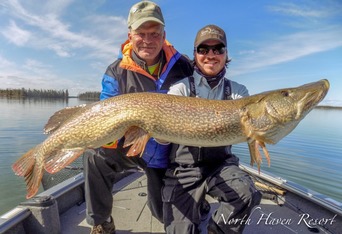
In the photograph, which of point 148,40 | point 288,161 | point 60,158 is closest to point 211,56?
point 148,40

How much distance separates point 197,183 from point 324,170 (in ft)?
28.6

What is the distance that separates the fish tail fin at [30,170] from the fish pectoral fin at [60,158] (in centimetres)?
8

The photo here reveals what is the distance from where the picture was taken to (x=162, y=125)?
91.3 inches

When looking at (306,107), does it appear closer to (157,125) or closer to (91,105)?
(157,125)

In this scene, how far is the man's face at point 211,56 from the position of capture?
9.43ft

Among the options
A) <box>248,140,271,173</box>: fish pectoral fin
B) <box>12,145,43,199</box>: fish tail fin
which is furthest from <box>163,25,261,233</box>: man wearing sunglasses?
<box>12,145,43,199</box>: fish tail fin

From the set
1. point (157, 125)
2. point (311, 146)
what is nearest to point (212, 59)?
point (157, 125)

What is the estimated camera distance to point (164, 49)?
124 inches

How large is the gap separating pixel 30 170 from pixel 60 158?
0.88 feet

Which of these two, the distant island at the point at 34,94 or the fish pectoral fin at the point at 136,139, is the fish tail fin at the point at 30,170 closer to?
the fish pectoral fin at the point at 136,139

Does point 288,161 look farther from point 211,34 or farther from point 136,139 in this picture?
point 136,139

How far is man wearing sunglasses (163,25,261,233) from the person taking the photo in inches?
93.4

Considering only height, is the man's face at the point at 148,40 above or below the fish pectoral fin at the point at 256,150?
above

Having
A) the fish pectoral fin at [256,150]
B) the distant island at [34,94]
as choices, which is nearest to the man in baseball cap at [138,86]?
the fish pectoral fin at [256,150]
